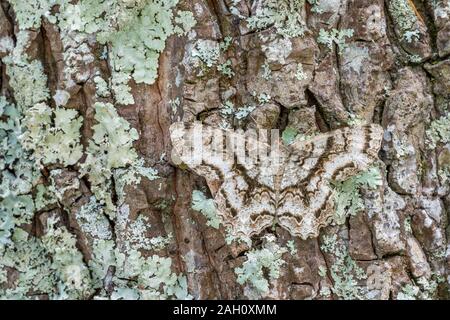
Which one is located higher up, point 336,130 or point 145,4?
point 145,4

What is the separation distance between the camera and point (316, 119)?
2.30 meters

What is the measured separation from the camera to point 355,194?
2277 mm

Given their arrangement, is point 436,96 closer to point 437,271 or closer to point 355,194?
point 355,194

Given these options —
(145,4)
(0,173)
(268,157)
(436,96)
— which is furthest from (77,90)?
(436,96)

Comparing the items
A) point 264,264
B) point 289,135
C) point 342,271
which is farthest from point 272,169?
point 342,271

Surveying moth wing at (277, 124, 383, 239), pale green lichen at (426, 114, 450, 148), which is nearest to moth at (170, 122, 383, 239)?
moth wing at (277, 124, 383, 239)

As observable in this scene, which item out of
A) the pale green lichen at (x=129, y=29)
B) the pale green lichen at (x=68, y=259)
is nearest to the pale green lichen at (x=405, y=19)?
the pale green lichen at (x=129, y=29)

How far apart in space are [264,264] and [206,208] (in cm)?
37

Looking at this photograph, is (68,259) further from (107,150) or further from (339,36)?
(339,36)

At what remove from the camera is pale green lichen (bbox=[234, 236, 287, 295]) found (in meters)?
2.25

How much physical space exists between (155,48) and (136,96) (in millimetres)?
238

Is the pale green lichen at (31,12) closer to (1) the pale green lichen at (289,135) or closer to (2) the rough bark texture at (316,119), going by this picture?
(2) the rough bark texture at (316,119)

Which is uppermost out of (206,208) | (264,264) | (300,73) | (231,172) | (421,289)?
(300,73)
